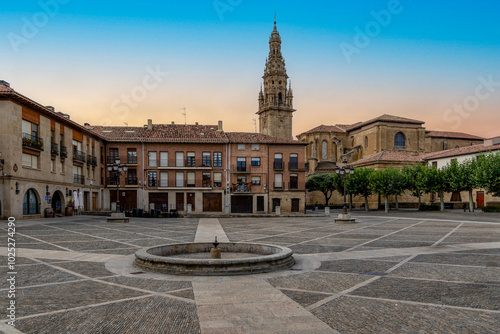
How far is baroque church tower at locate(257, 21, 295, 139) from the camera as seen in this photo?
8481cm

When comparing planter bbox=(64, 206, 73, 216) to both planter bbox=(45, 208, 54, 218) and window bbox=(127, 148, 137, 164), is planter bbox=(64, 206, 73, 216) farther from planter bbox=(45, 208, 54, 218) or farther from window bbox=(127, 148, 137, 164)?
window bbox=(127, 148, 137, 164)

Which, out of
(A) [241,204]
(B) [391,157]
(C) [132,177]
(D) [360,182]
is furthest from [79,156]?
(B) [391,157]

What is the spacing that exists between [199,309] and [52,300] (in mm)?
2993

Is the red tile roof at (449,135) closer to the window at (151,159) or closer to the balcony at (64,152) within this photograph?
the window at (151,159)

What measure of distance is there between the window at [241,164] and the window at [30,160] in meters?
23.1

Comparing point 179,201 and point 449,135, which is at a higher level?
point 449,135

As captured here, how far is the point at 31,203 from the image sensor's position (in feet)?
97.5

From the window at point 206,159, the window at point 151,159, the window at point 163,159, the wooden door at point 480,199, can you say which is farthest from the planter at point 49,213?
the wooden door at point 480,199

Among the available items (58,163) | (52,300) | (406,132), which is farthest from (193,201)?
(406,132)

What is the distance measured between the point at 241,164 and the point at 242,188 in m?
3.06

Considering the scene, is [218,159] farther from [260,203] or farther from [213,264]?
[213,264]

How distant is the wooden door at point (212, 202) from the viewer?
47031 millimetres

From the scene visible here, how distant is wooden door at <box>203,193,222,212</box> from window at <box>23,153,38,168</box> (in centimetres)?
2055

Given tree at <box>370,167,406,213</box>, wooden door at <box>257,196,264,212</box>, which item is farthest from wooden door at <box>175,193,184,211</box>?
tree at <box>370,167,406,213</box>
